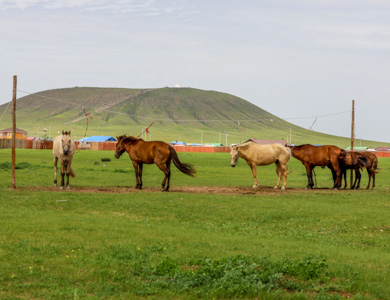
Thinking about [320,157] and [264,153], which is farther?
[320,157]

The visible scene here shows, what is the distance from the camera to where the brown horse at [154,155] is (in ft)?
79.1

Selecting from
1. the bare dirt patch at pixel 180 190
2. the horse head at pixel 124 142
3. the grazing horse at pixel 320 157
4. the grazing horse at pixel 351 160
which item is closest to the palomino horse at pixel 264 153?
the grazing horse at pixel 320 157

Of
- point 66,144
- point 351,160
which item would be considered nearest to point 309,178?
point 351,160

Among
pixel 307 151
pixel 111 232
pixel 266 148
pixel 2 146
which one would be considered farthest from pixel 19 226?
pixel 2 146

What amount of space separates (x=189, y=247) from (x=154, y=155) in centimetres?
1342

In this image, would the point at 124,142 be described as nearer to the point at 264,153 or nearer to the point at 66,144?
the point at 66,144

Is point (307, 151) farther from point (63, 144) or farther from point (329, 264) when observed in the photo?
point (329, 264)

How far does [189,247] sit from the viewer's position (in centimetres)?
1136

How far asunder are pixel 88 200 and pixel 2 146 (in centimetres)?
7213

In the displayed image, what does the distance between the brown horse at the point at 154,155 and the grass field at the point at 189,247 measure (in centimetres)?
244

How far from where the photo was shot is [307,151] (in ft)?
93.7

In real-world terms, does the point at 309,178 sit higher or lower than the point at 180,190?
higher

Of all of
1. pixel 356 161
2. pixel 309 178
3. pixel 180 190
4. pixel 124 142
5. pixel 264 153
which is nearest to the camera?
pixel 180 190

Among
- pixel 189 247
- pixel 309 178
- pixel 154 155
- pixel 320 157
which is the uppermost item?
pixel 320 157
